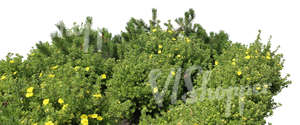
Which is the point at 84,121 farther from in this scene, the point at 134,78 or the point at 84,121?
the point at 134,78

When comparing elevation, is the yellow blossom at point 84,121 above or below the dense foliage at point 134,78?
below

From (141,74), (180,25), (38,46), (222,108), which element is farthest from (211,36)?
(38,46)

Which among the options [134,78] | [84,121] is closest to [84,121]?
[84,121]

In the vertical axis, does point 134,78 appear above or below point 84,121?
above

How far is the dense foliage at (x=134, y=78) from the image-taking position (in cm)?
458

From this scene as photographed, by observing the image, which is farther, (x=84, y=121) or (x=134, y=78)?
(x=134, y=78)

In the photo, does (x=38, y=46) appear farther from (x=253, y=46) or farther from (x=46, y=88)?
(x=253, y=46)

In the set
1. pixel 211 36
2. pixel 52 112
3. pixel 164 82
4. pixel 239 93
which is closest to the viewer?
pixel 52 112

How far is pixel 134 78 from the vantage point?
553cm

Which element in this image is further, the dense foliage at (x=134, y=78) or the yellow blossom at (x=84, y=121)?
the dense foliage at (x=134, y=78)

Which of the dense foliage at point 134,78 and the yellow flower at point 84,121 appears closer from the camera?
the yellow flower at point 84,121

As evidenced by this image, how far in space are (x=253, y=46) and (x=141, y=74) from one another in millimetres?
2032

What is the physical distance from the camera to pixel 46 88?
4699 millimetres

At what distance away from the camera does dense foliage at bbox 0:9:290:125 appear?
4.58 meters
